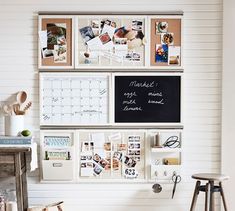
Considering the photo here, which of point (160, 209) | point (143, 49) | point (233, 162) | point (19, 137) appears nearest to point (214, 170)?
point (233, 162)

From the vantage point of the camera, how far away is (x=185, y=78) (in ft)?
12.8

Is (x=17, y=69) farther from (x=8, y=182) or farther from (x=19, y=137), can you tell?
(x=8, y=182)

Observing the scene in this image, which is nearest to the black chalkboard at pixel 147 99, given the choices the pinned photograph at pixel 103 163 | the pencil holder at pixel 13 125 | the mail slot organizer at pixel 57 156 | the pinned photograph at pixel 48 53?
the pinned photograph at pixel 103 163

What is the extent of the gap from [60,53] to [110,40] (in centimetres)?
43

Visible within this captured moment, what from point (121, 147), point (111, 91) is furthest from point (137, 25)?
point (121, 147)

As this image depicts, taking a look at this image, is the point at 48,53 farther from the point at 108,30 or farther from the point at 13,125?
the point at 13,125

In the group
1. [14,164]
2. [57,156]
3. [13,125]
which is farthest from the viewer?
[57,156]

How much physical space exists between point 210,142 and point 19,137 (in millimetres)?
1565

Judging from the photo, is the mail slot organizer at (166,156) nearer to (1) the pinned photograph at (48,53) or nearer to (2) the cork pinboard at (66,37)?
(2) the cork pinboard at (66,37)

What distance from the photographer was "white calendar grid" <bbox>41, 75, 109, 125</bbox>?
12.7 feet

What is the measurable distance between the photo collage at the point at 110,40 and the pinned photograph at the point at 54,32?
0.15 meters

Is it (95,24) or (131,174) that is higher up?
(95,24)

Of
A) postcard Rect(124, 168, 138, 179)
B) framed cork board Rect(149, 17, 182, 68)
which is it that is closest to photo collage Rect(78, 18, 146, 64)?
framed cork board Rect(149, 17, 182, 68)

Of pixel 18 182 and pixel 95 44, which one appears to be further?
pixel 95 44
